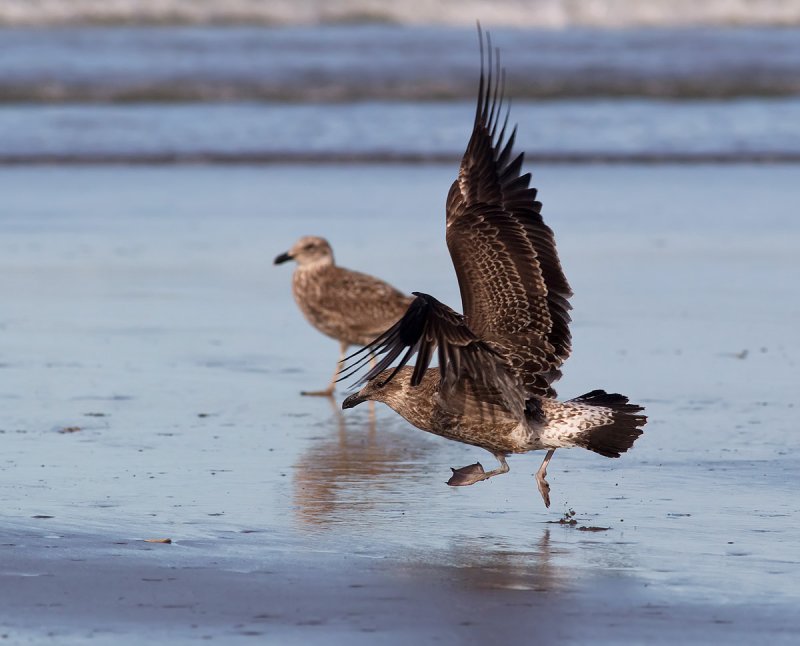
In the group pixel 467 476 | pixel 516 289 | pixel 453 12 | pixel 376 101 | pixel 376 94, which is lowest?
pixel 467 476

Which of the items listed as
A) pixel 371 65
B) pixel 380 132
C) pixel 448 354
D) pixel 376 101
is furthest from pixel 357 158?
pixel 371 65

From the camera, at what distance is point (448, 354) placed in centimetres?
612

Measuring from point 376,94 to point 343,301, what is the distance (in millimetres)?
18365

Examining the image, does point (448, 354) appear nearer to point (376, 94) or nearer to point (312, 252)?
point (312, 252)

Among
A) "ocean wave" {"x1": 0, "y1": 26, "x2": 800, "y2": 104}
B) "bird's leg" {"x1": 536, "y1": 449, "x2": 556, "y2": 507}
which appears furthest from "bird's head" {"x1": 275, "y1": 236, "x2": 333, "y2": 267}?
"ocean wave" {"x1": 0, "y1": 26, "x2": 800, "y2": 104}

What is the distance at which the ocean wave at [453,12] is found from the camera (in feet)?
196

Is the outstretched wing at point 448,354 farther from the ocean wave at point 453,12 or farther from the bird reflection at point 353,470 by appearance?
the ocean wave at point 453,12

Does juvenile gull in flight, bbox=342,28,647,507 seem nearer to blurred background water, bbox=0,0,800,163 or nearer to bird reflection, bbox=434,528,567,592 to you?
bird reflection, bbox=434,528,567,592

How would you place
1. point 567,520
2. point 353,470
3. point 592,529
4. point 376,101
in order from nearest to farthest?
point 592,529, point 567,520, point 353,470, point 376,101

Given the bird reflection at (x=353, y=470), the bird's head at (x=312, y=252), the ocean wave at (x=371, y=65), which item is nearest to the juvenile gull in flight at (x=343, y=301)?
the bird's head at (x=312, y=252)

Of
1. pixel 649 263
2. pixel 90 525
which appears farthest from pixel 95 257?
pixel 90 525

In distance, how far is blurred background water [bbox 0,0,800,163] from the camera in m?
20.8

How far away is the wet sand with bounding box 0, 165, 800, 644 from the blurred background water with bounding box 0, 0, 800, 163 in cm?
617

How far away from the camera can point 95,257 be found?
13141mm
